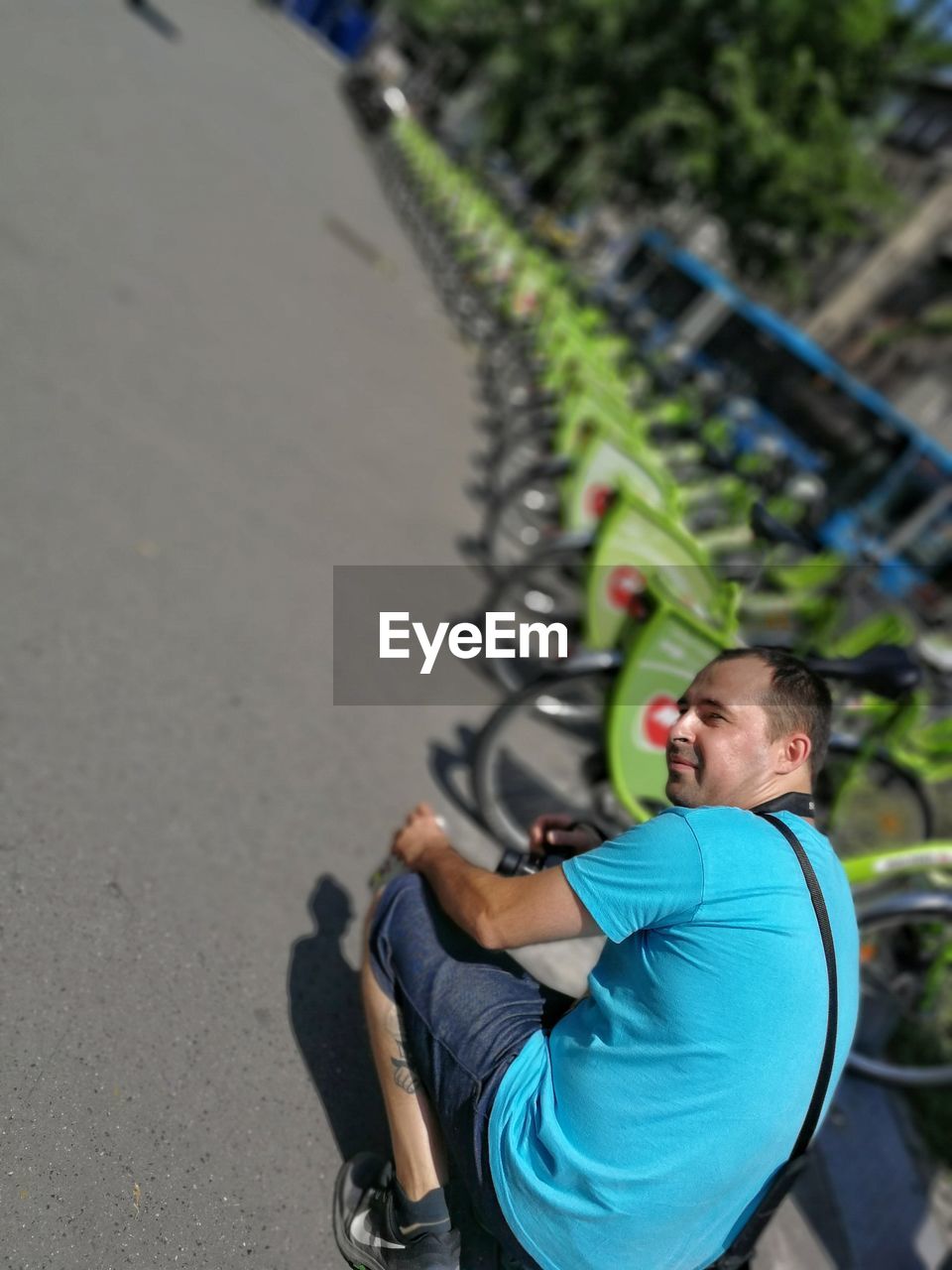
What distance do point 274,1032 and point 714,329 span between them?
1048 cm

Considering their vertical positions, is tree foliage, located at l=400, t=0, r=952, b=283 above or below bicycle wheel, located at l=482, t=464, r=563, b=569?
above

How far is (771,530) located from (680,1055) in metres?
2.80

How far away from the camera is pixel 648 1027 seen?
1.60 m

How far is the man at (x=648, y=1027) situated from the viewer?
1.55 meters

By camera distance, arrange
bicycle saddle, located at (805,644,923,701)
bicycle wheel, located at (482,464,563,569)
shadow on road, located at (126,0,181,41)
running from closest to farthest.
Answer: bicycle saddle, located at (805,644,923,701) → bicycle wheel, located at (482,464,563,569) → shadow on road, located at (126,0,181,41)

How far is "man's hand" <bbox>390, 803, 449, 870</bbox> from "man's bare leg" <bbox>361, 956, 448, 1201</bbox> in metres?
0.27

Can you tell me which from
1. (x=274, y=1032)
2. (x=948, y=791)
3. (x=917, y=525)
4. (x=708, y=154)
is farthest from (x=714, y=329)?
(x=274, y=1032)

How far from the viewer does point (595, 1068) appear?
164 cm

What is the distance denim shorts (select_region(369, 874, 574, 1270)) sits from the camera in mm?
1791

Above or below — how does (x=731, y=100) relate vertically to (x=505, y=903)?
above

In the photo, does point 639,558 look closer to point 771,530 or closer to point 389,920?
point 771,530

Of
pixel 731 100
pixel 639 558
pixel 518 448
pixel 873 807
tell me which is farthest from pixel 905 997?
pixel 731 100

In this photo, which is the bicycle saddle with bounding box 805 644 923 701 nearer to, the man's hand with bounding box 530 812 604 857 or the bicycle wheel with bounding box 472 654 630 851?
the bicycle wheel with bounding box 472 654 630 851

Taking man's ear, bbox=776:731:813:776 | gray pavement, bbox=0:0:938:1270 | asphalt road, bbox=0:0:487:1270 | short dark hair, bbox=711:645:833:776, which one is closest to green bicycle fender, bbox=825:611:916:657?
gray pavement, bbox=0:0:938:1270
